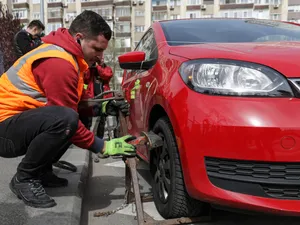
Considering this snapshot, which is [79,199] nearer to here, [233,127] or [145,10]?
[233,127]

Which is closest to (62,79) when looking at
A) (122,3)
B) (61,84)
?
(61,84)

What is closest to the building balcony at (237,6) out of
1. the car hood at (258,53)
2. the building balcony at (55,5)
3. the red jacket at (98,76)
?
the building balcony at (55,5)

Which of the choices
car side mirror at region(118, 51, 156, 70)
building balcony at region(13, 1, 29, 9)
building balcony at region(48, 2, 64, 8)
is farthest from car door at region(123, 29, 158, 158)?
building balcony at region(13, 1, 29, 9)

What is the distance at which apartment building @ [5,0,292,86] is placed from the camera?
1836 inches

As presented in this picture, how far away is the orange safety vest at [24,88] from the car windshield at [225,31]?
32.1 inches

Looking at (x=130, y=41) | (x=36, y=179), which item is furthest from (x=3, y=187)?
(x=130, y=41)

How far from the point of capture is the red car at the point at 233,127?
184 centimetres

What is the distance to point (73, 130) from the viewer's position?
2340 mm

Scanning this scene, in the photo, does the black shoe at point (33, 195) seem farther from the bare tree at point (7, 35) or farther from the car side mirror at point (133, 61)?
the bare tree at point (7, 35)

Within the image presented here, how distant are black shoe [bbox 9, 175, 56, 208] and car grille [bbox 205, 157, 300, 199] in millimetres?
1108

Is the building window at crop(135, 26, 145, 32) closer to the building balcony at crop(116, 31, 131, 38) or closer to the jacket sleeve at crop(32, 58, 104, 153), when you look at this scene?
the building balcony at crop(116, 31, 131, 38)

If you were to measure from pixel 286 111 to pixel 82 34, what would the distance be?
136 cm

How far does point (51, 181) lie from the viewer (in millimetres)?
2900

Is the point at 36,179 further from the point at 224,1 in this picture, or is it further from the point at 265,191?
the point at 224,1
